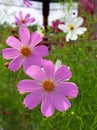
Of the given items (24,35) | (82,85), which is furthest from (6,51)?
(82,85)

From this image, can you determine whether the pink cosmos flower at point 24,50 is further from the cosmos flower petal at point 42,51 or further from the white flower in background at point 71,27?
the white flower in background at point 71,27

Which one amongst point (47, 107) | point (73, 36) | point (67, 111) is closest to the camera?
point (47, 107)

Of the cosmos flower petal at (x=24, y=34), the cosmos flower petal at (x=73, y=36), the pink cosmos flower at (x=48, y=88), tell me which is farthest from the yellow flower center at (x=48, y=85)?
the cosmos flower petal at (x=73, y=36)

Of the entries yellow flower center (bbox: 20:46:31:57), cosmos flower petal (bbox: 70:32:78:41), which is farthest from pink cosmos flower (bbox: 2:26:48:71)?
cosmos flower petal (bbox: 70:32:78:41)

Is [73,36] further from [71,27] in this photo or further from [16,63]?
[16,63]

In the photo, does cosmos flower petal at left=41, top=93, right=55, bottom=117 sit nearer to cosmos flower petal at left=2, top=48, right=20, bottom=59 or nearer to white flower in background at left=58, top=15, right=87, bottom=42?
cosmos flower petal at left=2, top=48, right=20, bottom=59

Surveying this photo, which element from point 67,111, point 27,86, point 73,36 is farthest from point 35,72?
point 73,36
